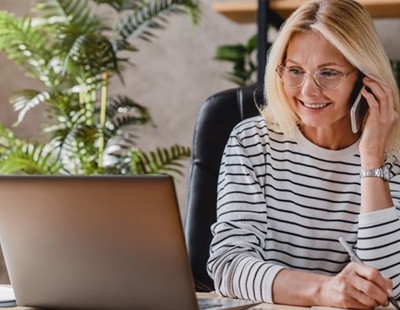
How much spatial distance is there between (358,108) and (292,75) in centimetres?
18

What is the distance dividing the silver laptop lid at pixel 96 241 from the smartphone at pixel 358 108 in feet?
2.48

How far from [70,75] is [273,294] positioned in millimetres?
1948

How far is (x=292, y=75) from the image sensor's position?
178cm

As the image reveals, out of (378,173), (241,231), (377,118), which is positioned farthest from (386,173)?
(241,231)

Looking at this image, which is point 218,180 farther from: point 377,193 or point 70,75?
point 70,75

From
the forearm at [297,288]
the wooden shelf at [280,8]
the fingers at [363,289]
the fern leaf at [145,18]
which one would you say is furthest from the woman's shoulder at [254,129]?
the fern leaf at [145,18]

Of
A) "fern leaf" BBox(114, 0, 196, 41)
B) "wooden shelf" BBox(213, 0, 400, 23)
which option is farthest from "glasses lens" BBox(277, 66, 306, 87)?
"fern leaf" BBox(114, 0, 196, 41)

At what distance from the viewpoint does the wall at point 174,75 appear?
12.3 ft

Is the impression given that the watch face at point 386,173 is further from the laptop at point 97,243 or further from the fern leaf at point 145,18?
the fern leaf at point 145,18

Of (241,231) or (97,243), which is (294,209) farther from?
(97,243)

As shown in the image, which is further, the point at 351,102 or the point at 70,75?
the point at 70,75

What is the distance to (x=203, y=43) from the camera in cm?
376

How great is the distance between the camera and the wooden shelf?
9.77ft

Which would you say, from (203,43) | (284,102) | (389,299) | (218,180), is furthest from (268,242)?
(203,43)
